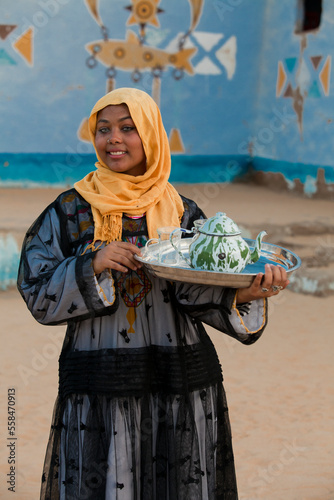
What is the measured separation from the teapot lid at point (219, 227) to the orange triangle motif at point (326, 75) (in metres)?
8.57

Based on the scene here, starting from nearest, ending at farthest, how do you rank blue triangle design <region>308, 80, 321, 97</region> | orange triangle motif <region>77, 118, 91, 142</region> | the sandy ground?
the sandy ground
blue triangle design <region>308, 80, 321, 97</region>
orange triangle motif <region>77, 118, 91, 142</region>

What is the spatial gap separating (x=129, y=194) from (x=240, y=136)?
9.57m

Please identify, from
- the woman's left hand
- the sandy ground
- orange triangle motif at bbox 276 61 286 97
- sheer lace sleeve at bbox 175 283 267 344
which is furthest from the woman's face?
orange triangle motif at bbox 276 61 286 97

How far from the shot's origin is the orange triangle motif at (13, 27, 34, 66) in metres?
9.57

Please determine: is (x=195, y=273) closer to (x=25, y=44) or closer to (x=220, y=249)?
(x=220, y=249)

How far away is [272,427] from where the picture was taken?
13.1ft

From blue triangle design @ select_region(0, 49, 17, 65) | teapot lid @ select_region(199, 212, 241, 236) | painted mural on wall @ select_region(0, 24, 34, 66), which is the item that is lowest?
teapot lid @ select_region(199, 212, 241, 236)

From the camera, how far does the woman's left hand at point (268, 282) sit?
163 cm

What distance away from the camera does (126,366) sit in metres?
1.87

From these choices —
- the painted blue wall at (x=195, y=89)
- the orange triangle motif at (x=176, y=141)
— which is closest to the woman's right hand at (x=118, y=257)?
the painted blue wall at (x=195, y=89)

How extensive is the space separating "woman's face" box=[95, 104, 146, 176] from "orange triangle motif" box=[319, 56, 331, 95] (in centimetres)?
853

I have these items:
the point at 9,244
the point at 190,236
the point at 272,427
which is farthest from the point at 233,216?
the point at 190,236

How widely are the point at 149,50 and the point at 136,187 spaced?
8.83 m

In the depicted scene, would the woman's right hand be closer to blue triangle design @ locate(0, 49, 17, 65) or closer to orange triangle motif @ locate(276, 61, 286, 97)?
blue triangle design @ locate(0, 49, 17, 65)
